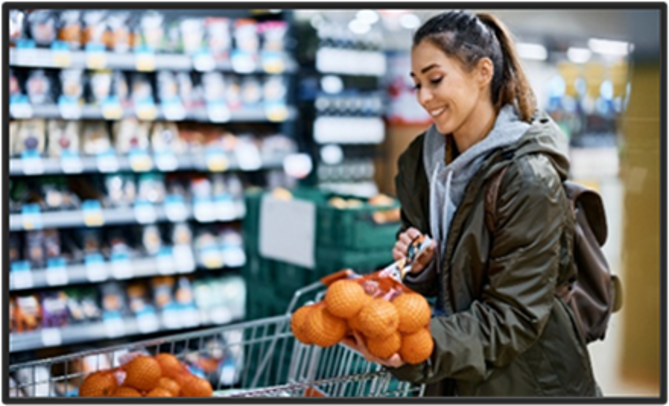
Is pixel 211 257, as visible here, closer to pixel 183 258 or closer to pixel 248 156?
pixel 183 258

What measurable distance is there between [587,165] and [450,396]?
16.0 ft

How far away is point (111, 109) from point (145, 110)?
0.65ft

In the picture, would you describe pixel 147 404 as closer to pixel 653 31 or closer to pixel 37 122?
pixel 653 31

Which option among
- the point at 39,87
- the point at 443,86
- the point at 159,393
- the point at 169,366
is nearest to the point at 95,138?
the point at 39,87

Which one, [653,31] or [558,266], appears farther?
[653,31]

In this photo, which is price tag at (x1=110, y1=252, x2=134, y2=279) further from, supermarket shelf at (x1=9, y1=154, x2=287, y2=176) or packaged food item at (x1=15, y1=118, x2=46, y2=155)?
packaged food item at (x1=15, y1=118, x2=46, y2=155)

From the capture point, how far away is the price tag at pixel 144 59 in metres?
4.60

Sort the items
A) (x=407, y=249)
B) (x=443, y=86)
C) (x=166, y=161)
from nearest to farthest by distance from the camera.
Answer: (x=443, y=86), (x=407, y=249), (x=166, y=161)

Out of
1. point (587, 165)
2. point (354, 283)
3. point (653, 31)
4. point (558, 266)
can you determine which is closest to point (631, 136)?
point (653, 31)

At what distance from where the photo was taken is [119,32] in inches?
181

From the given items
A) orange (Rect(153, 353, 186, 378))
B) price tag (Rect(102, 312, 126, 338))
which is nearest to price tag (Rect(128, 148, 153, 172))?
price tag (Rect(102, 312, 126, 338))

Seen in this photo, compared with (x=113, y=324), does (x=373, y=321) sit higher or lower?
higher

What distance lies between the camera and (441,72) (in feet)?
6.29

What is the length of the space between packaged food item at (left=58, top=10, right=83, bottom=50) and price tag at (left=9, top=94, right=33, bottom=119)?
37 cm
